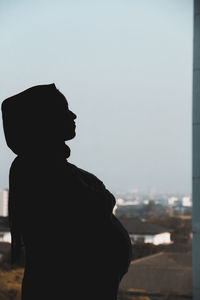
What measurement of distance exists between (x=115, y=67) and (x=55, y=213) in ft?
12.2

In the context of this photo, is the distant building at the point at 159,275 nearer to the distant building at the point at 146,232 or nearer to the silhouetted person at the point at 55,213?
the distant building at the point at 146,232

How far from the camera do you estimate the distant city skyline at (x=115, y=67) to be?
468 centimetres

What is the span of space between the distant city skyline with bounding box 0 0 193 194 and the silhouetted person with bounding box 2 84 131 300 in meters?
3.44

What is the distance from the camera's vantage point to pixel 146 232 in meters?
4.49

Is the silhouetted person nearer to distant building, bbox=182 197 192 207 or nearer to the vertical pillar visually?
the vertical pillar

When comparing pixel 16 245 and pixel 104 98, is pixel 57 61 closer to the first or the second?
pixel 104 98

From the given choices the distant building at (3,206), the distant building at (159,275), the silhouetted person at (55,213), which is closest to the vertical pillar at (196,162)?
the distant building at (159,275)

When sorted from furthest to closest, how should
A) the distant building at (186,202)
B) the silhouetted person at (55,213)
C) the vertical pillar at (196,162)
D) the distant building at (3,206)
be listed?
1. the distant building at (186,202)
2. the distant building at (3,206)
3. the vertical pillar at (196,162)
4. the silhouetted person at (55,213)

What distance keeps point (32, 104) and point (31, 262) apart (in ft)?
1.13

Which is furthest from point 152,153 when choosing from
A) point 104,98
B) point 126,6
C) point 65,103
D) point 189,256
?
point 65,103

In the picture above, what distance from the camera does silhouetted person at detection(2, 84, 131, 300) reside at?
1.14 meters

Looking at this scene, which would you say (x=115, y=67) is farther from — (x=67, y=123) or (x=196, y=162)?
(x=67, y=123)

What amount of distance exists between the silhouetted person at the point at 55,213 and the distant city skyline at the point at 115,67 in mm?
Answer: 3444

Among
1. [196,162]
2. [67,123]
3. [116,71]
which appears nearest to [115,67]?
[116,71]
